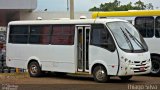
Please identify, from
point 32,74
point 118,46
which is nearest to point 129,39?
point 118,46

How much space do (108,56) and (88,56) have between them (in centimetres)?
110

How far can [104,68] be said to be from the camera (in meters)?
17.3

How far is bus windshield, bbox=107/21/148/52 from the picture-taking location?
670 inches

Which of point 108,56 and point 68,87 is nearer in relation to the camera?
point 68,87

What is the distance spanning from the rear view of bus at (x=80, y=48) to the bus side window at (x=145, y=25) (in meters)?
2.51

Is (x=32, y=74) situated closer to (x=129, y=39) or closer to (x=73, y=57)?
(x=73, y=57)

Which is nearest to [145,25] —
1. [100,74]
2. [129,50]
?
[129,50]

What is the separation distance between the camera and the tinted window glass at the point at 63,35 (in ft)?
61.4

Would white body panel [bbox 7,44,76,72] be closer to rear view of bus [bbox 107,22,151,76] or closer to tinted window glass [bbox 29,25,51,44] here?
tinted window glass [bbox 29,25,51,44]

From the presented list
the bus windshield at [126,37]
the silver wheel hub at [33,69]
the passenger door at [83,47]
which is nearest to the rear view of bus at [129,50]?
the bus windshield at [126,37]

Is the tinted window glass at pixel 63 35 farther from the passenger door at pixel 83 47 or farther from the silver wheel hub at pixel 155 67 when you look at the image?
the silver wheel hub at pixel 155 67

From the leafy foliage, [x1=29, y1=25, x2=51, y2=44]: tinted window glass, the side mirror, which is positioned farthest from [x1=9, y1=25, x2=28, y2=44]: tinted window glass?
the leafy foliage

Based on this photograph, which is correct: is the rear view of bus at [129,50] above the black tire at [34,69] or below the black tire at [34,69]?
above

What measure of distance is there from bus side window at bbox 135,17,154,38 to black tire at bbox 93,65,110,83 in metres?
3.81
